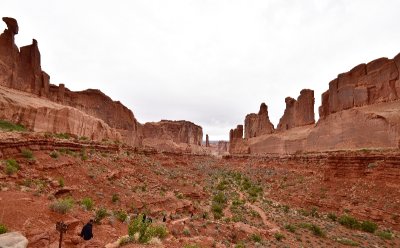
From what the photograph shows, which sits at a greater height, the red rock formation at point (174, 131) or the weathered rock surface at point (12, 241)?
the red rock formation at point (174, 131)

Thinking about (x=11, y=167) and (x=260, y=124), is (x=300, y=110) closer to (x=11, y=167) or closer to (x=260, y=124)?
(x=260, y=124)

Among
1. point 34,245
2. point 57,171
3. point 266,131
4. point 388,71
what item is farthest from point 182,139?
point 34,245

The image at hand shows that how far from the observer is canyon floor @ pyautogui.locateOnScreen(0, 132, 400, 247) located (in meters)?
9.44

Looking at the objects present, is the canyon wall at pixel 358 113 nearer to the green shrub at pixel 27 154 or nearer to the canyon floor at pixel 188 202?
the canyon floor at pixel 188 202

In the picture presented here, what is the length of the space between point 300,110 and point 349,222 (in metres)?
35.7

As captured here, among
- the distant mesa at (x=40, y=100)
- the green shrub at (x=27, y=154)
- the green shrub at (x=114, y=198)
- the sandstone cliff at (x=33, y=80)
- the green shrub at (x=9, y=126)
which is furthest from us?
the sandstone cliff at (x=33, y=80)

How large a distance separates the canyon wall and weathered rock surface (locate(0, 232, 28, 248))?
104 feet

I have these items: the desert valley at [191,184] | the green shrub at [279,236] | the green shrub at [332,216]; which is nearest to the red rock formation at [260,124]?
the desert valley at [191,184]

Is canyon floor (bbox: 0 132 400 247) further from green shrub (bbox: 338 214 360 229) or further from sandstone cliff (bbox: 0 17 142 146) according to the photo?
sandstone cliff (bbox: 0 17 142 146)

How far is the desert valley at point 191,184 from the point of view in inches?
386

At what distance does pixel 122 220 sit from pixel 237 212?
11858 millimetres

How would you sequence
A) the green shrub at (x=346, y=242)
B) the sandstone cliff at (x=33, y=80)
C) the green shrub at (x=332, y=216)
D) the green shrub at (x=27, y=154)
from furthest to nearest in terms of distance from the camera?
the sandstone cliff at (x=33, y=80)
the green shrub at (x=332, y=216)
the green shrub at (x=27, y=154)
the green shrub at (x=346, y=242)

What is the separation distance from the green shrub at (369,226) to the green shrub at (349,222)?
394mm

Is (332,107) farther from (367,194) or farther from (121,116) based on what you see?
(121,116)
